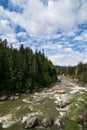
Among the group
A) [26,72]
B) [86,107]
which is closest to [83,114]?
[86,107]

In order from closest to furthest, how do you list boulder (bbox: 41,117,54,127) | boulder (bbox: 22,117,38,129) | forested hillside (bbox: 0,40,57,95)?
boulder (bbox: 22,117,38,129)
boulder (bbox: 41,117,54,127)
forested hillside (bbox: 0,40,57,95)

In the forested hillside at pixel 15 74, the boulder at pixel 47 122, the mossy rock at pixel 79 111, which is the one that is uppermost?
the forested hillside at pixel 15 74

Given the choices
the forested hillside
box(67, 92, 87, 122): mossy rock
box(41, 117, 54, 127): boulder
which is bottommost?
box(41, 117, 54, 127): boulder

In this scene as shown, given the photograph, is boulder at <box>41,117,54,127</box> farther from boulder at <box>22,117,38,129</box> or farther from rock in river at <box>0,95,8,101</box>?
rock in river at <box>0,95,8,101</box>

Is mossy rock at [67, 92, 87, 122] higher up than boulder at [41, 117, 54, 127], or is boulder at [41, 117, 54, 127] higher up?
mossy rock at [67, 92, 87, 122]

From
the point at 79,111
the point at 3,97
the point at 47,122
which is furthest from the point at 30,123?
the point at 3,97

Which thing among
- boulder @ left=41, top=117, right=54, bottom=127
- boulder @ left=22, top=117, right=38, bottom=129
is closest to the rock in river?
boulder @ left=22, top=117, right=38, bottom=129

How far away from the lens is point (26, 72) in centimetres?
5194

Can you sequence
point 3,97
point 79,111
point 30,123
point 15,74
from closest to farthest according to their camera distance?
point 30,123
point 79,111
point 3,97
point 15,74

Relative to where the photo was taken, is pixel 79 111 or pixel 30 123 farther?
pixel 79 111

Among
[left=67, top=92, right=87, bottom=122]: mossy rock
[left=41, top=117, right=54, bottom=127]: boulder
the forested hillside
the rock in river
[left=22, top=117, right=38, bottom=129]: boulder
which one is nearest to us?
[left=22, top=117, right=38, bottom=129]: boulder

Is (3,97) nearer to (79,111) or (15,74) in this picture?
(15,74)

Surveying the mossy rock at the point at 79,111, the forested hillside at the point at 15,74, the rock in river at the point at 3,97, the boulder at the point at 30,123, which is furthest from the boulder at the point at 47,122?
the forested hillside at the point at 15,74

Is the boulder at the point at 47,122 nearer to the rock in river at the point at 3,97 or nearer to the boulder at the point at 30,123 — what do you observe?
the boulder at the point at 30,123
